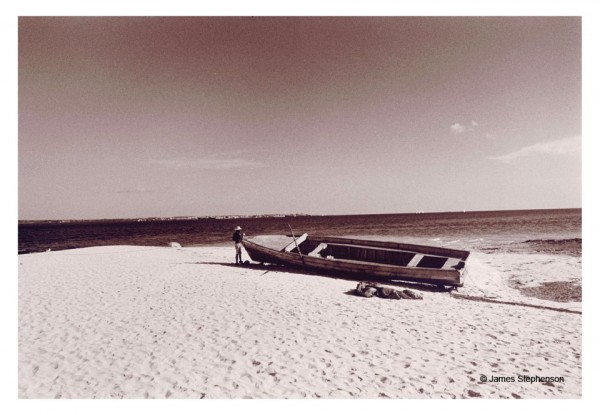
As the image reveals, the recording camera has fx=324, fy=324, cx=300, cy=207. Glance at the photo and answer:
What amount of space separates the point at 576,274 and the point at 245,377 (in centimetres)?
1570

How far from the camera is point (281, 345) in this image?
19.5 feet

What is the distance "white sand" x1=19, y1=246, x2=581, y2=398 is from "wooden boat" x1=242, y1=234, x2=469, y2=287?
3.15ft

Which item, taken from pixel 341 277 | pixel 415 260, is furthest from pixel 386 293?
pixel 415 260

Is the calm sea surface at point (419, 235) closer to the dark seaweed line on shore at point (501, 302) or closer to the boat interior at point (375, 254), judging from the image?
the boat interior at point (375, 254)

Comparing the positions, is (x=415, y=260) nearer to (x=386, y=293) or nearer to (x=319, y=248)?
(x=386, y=293)

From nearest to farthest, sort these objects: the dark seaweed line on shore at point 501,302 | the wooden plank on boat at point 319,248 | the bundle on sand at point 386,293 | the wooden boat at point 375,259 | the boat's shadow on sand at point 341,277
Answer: the dark seaweed line on shore at point 501,302
the bundle on sand at point 386,293
the wooden boat at point 375,259
the boat's shadow on sand at point 341,277
the wooden plank on boat at point 319,248

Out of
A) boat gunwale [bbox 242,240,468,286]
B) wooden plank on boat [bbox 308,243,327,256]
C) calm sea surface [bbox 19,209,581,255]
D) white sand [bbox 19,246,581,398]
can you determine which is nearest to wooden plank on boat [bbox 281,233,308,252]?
boat gunwale [bbox 242,240,468,286]

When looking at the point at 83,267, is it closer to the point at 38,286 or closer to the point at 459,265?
the point at 38,286

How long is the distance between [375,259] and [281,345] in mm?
9127

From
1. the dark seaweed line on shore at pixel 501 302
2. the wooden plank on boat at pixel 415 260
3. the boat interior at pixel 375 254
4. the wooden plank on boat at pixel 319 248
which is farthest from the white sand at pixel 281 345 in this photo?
the wooden plank on boat at pixel 319 248

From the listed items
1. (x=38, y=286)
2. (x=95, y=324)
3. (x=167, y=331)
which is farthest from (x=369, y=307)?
(x=38, y=286)

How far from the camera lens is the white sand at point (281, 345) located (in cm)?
485

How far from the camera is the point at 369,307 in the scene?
8.23 meters

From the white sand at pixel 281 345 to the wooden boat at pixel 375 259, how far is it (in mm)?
959
